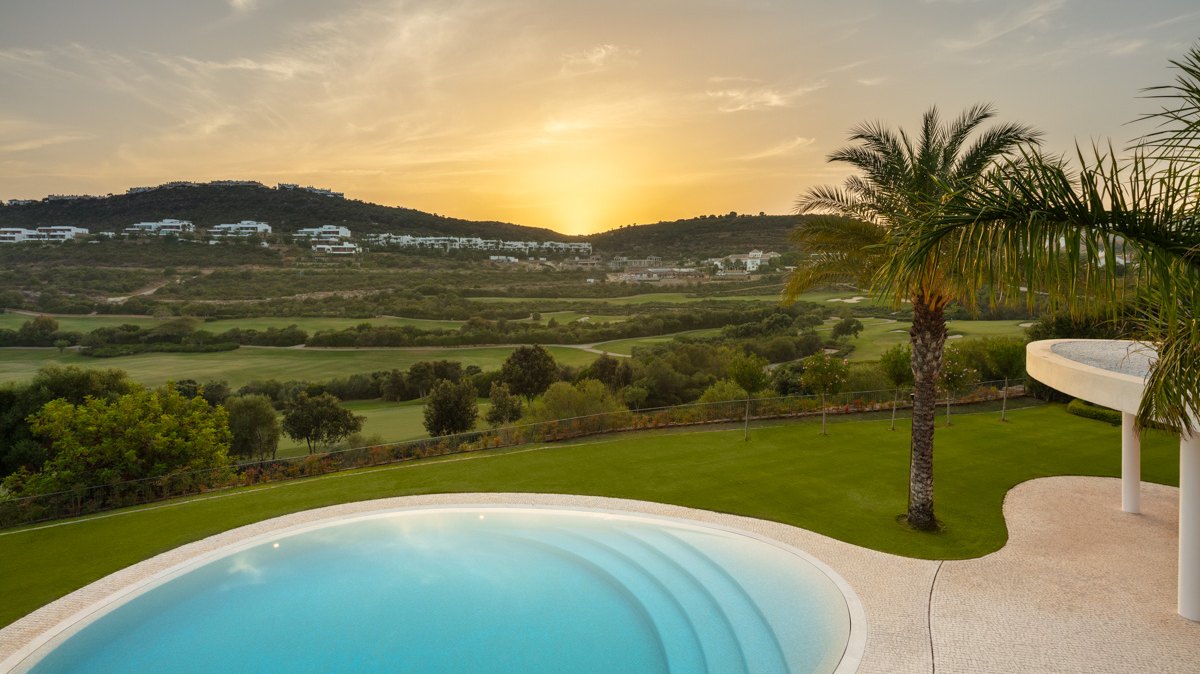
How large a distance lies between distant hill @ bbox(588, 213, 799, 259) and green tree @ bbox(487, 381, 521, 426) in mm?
24153

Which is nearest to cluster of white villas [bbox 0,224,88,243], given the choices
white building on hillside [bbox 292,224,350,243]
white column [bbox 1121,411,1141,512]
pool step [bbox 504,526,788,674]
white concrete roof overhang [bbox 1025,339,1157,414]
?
white building on hillside [bbox 292,224,350,243]

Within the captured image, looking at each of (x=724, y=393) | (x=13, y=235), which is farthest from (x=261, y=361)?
(x=724, y=393)

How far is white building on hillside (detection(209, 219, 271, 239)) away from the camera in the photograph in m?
46.3

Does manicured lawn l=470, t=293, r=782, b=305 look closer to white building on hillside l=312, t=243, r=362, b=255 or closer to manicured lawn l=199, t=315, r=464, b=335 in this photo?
manicured lawn l=199, t=315, r=464, b=335

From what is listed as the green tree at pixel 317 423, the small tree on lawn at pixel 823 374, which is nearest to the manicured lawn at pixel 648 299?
the green tree at pixel 317 423

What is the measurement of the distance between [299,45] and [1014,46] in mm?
31958

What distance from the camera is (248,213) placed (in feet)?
156

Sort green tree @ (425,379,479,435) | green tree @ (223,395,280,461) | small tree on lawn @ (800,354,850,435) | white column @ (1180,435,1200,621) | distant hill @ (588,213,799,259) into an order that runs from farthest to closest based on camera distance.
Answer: distant hill @ (588,213,799,259)
green tree @ (425,379,479,435)
green tree @ (223,395,280,461)
small tree on lawn @ (800,354,850,435)
white column @ (1180,435,1200,621)

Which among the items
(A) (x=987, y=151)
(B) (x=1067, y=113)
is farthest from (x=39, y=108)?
(B) (x=1067, y=113)

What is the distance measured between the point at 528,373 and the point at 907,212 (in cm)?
2880

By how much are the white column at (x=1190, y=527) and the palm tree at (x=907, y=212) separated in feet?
10.9

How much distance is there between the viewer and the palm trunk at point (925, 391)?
10.5 meters

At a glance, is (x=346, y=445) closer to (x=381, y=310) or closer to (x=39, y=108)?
(x=381, y=310)

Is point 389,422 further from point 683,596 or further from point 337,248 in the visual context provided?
point 683,596
